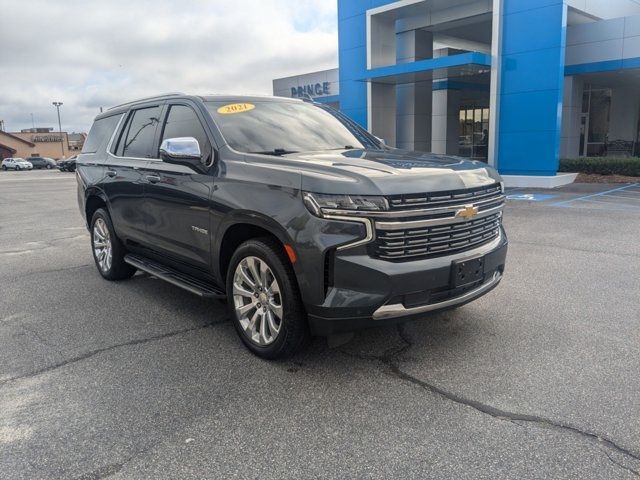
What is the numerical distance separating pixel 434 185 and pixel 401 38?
19.6 meters

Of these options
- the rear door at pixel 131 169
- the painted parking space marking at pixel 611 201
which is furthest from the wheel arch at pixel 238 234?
the painted parking space marking at pixel 611 201

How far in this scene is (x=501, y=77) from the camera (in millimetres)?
17312

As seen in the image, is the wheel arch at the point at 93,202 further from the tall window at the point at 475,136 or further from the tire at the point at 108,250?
the tall window at the point at 475,136

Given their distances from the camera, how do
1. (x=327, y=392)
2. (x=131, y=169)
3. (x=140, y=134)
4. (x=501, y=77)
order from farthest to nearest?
(x=501, y=77) → (x=140, y=134) → (x=131, y=169) → (x=327, y=392)

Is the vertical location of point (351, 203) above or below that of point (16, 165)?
above

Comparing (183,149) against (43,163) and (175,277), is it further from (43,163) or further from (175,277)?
(43,163)

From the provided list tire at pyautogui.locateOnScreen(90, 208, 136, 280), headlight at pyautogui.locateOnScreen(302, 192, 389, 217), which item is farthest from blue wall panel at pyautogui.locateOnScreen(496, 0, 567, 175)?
headlight at pyautogui.locateOnScreen(302, 192, 389, 217)

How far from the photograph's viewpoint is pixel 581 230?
9.03m

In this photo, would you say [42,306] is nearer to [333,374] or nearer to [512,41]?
[333,374]

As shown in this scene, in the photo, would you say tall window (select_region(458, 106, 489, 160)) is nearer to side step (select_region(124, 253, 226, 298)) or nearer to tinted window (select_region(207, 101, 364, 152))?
tinted window (select_region(207, 101, 364, 152))

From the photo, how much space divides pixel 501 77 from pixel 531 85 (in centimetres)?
105

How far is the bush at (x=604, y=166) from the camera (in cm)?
1809

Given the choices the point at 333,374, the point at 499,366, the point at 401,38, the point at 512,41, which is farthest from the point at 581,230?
the point at 401,38

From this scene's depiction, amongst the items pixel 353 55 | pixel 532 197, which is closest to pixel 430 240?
pixel 532 197
